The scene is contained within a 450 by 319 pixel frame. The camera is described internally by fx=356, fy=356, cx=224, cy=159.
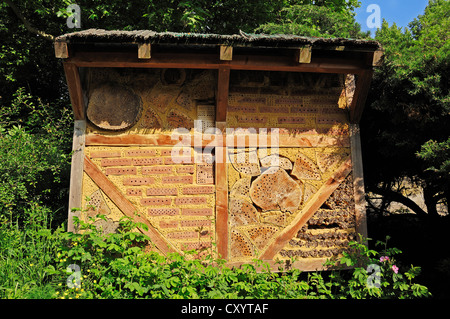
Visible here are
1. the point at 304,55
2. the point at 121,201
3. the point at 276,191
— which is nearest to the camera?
the point at 304,55

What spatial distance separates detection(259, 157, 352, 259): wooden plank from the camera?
177 inches

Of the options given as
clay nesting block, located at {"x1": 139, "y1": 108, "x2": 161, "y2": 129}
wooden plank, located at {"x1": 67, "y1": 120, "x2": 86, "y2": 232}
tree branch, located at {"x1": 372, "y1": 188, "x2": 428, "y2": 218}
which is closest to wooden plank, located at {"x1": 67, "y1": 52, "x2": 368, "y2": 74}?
clay nesting block, located at {"x1": 139, "y1": 108, "x2": 161, "y2": 129}

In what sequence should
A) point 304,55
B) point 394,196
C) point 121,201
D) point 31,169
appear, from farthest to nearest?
point 394,196 → point 31,169 → point 121,201 → point 304,55

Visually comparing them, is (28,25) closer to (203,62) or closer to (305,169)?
(203,62)

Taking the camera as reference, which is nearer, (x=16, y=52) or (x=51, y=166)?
(x=51, y=166)

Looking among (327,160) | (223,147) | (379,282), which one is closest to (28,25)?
(223,147)

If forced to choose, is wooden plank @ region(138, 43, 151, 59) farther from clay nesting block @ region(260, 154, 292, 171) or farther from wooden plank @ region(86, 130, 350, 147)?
clay nesting block @ region(260, 154, 292, 171)

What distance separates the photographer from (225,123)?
181 inches

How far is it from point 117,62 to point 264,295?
10.2ft

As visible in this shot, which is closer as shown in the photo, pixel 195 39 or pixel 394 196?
pixel 195 39

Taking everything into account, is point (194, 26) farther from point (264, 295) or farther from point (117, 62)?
point (264, 295)

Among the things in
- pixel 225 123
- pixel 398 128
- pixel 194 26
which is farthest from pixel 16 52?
pixel 398 128

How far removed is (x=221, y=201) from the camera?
446cm

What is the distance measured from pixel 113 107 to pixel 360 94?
3.17 m
